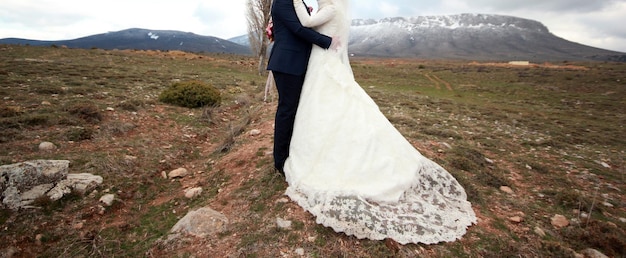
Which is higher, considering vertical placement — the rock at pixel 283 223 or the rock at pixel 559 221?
the rock at pixel 283 223

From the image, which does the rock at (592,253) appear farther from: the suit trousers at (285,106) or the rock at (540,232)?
the suit trousers at (285,106)

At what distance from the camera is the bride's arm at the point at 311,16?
309 centimetres

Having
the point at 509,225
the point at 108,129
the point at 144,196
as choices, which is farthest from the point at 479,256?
the point at 108,129

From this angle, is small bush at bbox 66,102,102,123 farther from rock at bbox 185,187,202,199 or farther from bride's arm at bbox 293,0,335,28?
bride's arm at bbox 293,0,335,28

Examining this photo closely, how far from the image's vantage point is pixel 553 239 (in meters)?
3.09

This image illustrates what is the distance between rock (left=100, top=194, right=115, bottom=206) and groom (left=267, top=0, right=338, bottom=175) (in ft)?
7.14

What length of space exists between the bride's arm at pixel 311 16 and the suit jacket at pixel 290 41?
44 mm

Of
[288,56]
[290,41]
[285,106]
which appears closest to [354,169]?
[285,106]

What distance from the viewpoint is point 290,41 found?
3242mm

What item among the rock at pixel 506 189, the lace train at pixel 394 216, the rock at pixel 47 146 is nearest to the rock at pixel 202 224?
the lace train at pixel 394 216

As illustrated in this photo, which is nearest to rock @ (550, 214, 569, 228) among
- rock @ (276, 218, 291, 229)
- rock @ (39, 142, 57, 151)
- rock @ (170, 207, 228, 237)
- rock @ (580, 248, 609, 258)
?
rock @ (580, 248, 609, 258)

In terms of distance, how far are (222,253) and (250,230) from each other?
1.22ft

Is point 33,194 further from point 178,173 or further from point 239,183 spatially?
point 239,183

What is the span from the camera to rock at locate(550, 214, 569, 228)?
3398 mm
